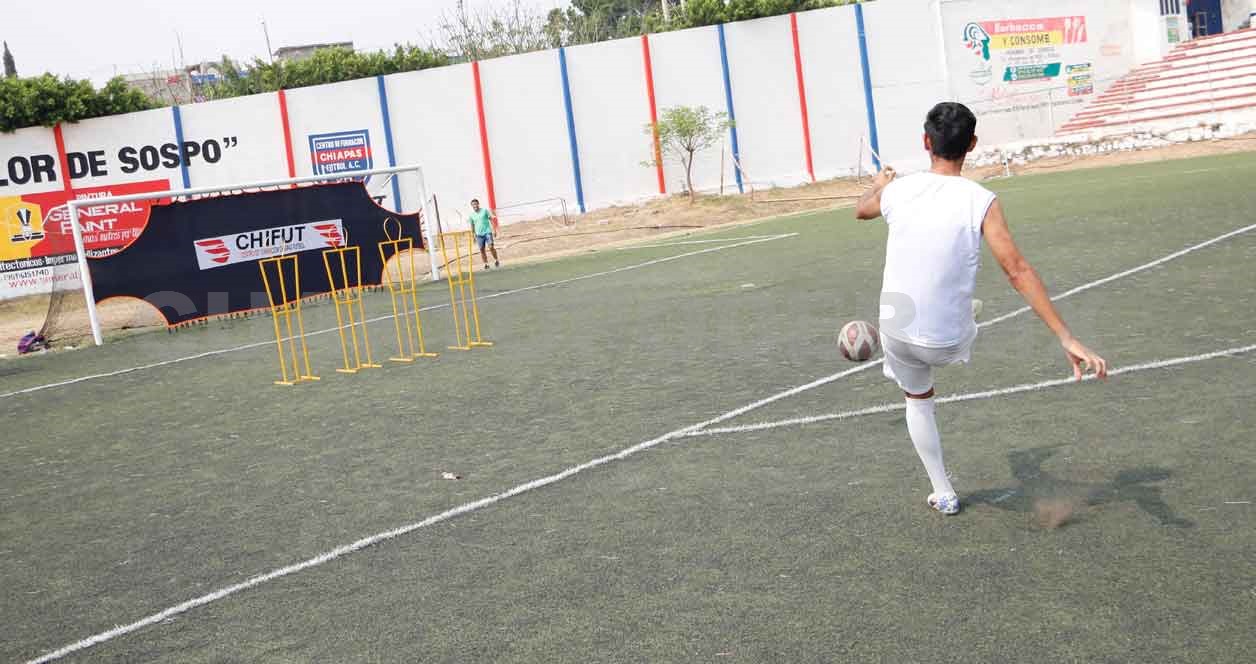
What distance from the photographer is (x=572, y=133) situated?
3547 cm

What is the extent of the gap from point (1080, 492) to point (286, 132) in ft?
102

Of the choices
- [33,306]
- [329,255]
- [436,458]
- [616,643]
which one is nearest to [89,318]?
[329,255]

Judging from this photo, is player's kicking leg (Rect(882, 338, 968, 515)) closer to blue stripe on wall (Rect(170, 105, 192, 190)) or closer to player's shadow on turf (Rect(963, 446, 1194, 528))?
player's shadow on turf (Rect(963, 446, 1194, 528))

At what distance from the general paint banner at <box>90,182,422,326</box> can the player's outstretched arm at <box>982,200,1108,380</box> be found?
17.2 meters

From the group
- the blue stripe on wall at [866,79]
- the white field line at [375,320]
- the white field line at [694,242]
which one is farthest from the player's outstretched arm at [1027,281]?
the blue stripe on wall at [866,79]

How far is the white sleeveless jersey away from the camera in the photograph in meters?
5.43

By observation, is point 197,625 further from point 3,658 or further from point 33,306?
point 33,306

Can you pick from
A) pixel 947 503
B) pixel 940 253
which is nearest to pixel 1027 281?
pixel 940 253

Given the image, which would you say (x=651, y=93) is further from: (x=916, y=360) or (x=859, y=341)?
(x=916, y=360)

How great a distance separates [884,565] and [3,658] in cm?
397

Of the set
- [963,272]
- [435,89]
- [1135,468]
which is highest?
[435,89]

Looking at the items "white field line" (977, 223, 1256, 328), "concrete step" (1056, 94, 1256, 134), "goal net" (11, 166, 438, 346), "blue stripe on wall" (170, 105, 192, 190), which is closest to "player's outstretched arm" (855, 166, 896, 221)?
"white field line" (977, 223, 1256, 328)

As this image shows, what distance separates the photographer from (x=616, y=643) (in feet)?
15.7

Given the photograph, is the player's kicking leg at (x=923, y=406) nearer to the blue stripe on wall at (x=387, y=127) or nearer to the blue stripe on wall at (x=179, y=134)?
the blue stripe on wall at (x=387, y=127)
